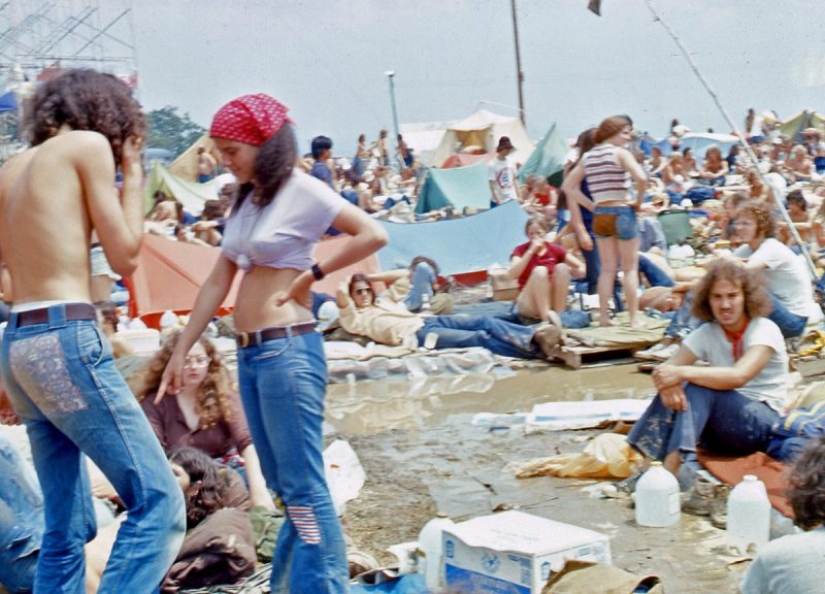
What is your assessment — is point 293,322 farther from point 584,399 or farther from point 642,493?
point 584,399

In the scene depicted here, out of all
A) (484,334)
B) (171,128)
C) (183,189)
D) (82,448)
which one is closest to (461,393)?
(484,334)

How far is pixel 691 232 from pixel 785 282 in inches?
289

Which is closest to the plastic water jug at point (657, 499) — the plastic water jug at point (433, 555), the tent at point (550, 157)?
the plastic water jug at point (433, 555)

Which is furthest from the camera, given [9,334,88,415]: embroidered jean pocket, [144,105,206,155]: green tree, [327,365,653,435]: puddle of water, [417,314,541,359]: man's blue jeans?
[144,105,206,155]: green tree

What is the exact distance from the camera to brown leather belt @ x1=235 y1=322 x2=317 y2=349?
319 cm

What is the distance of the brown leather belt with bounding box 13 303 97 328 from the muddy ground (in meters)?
1.90

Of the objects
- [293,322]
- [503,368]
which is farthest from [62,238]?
[503,368]

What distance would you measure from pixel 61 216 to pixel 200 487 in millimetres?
1564

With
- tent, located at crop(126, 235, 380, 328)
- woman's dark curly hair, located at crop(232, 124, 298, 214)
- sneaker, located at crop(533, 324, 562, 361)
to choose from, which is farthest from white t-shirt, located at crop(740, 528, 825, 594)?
tent, located at crop(126, 235, 380, 328)

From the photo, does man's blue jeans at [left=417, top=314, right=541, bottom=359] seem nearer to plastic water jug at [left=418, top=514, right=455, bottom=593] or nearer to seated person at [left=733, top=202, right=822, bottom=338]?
seated person at [left=733, top=202, right=822, bottom=338]

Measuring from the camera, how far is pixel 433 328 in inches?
356

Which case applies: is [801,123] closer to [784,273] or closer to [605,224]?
[605,224]

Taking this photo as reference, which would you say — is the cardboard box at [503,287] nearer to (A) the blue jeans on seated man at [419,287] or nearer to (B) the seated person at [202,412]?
(A) the blue jeans on seated man at [419,287]

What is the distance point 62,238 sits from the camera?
2916mm
